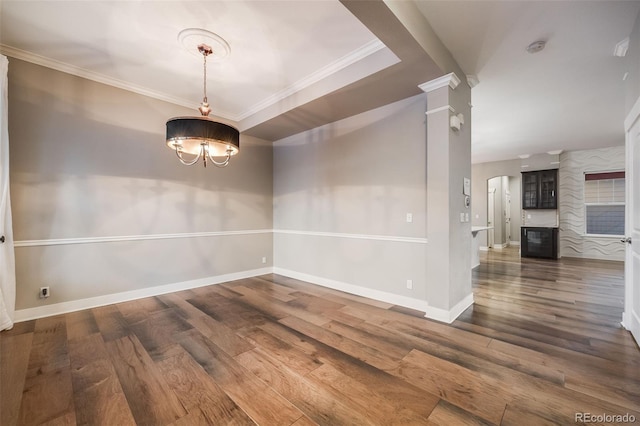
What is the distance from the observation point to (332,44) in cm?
271

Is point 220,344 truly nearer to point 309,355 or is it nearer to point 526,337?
point 309,355

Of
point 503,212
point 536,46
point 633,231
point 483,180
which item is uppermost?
point 536,46

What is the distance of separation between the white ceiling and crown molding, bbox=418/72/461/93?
0.12 m

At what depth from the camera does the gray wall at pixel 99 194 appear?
2.96m

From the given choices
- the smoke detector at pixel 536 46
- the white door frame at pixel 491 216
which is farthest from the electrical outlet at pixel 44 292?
the white door frame at pixel 491 216

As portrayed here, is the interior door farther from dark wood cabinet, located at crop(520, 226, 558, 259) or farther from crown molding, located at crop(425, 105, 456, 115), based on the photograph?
dark wood cabinet, located at crop(520, 226, 558, 259)

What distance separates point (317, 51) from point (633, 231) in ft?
12.1

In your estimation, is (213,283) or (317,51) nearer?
(317,51)

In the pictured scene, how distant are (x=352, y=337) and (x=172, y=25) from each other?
3494 mm

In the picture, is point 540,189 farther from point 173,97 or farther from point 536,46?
point 173,97

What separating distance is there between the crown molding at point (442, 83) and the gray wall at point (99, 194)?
3428 mm

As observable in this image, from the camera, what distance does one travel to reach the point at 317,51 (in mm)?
2820

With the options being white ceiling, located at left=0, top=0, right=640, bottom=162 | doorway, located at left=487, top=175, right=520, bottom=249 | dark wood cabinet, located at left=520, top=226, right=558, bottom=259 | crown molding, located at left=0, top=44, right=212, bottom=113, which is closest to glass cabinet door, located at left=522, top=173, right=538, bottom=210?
dark wood cabinet, located at left=520, top=226, right=558, bottom=259
